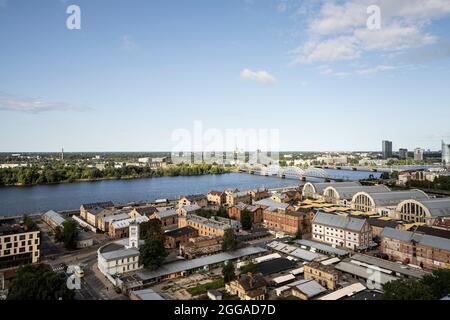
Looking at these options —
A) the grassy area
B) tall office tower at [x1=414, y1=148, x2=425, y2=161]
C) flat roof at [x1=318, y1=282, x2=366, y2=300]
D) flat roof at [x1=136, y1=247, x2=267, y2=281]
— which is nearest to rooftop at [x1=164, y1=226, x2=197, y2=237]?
flat roof at [x1=136, y1=247, x2=267, y2=281]

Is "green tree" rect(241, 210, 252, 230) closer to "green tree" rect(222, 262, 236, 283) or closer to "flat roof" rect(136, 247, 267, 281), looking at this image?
"flat roof" rect(136, 247, 267, 281)

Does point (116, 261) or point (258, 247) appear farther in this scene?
point (258, 247)

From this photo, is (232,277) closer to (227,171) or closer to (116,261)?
(116,261)

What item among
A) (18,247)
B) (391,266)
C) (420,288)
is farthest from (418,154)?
(18,247)

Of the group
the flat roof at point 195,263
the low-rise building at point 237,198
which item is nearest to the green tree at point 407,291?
the flat roof at point 195,263
